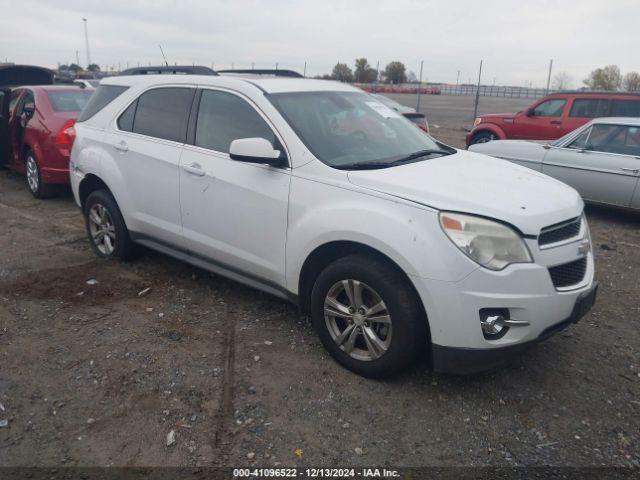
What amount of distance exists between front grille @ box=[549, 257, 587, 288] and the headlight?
24 cm

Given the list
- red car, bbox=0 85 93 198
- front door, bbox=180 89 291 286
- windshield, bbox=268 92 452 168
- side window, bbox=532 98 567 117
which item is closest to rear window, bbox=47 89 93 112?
red car, bbox=0 85 93 198

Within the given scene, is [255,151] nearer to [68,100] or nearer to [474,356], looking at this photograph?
[474,356]

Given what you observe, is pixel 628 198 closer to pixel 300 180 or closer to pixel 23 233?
pixel 300 180

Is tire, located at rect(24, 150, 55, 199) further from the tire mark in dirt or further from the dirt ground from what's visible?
the tire mark in dirt

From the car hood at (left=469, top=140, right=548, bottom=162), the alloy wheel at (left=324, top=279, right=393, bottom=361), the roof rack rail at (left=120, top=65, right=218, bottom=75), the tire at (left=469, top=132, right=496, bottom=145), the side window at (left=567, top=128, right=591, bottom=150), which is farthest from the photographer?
the tire at (left=469, top=132, right=496, bottom=145)

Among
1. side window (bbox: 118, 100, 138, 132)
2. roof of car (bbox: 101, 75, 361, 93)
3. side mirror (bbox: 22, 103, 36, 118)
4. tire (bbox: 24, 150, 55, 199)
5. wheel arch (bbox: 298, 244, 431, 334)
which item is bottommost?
tire (bbox: 24, 150, 55, 199)

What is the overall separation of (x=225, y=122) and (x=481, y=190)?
2028 millimetres

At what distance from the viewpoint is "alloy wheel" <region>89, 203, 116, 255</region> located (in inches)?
207

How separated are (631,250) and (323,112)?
4.34 m

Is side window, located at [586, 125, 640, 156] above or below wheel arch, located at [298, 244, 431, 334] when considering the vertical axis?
above

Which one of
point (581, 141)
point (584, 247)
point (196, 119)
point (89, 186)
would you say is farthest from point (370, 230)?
point (581, 141)

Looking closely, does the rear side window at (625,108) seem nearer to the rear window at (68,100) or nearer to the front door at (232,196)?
the front door at (232,196)

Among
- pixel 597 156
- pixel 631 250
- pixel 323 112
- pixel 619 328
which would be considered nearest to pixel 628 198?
pixel 597 156

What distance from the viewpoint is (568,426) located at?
3.02 metres
